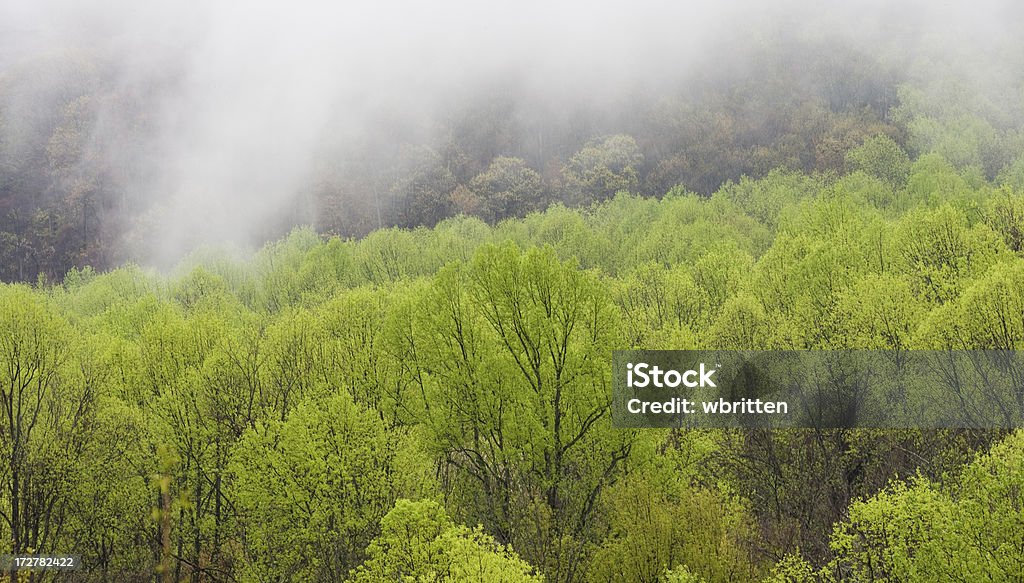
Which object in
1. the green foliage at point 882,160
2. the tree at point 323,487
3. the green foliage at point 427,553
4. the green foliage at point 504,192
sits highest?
the green foliage at point 504,192

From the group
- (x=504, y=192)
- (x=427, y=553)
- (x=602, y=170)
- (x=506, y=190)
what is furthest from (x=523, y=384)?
(x=602, y=170)

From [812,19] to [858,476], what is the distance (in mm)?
128787

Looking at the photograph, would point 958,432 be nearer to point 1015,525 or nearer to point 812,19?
point 1015,525

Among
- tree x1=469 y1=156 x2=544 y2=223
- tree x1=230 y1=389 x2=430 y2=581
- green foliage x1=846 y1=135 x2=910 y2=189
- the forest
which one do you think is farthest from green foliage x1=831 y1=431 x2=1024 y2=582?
tree x1=469 y1=156 x2=544 y2=223

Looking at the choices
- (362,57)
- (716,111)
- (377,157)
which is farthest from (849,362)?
(362,57)

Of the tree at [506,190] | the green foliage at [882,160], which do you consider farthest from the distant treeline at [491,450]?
the tree at [506,190]

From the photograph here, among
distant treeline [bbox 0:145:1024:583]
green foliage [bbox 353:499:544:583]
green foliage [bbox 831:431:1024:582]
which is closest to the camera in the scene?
green foliage [bbox 831:431:1024:582]

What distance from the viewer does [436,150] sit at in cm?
12400

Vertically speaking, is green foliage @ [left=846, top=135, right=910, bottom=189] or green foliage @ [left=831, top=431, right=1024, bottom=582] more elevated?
green foliage @ [left=846, top=135, right=910, bottom=189]

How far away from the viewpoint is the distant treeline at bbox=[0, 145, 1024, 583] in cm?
1942

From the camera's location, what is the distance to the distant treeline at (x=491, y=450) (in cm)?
1942

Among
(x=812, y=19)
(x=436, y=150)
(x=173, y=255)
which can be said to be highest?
(x=812, y=19)

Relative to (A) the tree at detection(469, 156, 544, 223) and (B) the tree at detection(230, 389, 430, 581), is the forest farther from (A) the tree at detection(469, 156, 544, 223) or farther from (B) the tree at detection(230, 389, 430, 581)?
(A) the tree at detection(469, 156, 544, 223)

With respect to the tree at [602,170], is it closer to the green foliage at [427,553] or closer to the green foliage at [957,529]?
the green foliage at [957,529]
